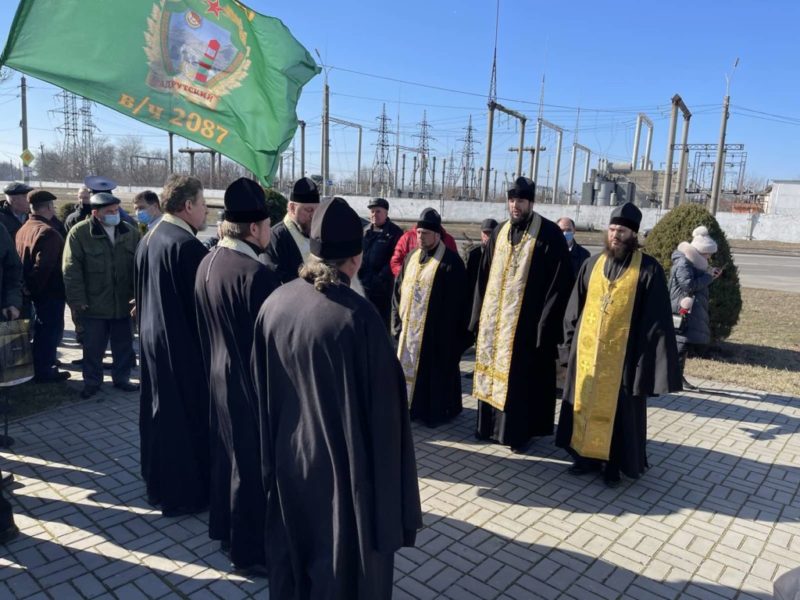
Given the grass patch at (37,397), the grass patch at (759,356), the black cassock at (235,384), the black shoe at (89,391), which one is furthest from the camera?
the grass patch at (759,356)

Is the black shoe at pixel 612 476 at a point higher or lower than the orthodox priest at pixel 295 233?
lower

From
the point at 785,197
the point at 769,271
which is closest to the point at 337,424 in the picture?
the point at 769,271

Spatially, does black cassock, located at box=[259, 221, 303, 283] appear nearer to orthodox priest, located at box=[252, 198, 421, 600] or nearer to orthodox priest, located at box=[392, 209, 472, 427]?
orthodox priest, located at box=[392, 209, 472, 427]

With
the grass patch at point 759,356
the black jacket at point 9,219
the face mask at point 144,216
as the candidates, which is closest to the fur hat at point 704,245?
the grass patch at point 759,356

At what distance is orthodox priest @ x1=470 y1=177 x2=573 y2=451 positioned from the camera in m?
4.77

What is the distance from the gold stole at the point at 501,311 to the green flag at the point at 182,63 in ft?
6.96

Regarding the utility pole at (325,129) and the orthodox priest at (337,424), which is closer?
the orthodox priest at (337,424)

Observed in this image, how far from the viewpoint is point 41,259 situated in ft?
19.2

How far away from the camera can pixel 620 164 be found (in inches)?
2183

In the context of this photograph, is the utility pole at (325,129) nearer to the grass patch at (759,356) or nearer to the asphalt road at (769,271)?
the asphalt road at (769,271)

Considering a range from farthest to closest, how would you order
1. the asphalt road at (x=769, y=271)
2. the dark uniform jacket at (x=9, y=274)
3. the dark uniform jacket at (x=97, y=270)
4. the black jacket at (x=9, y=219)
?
the asphalt road at (x=769, y=271)
the black jacket at (x=9, y=219)
the dark uniform jacket at (x=97, y=270)
the dark uniform jacket at (x=9, y=274)

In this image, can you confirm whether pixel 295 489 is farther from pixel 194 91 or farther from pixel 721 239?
pixel 721 239

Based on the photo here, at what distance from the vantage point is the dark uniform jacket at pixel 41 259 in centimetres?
585

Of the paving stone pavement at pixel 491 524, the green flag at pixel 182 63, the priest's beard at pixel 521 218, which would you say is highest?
the green flag at pixel 182 63
